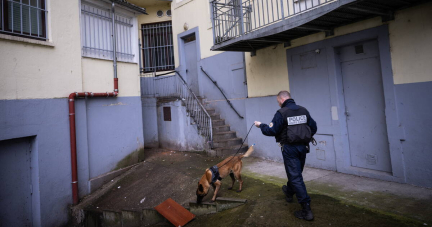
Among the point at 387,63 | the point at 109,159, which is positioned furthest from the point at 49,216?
the point at 387,63

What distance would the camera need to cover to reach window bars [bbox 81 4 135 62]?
664 centimetres

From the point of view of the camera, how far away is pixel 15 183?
5238mm

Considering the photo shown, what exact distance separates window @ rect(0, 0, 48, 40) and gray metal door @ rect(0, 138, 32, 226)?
2.28m

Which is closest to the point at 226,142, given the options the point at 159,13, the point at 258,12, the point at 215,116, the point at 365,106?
the point at 215,116

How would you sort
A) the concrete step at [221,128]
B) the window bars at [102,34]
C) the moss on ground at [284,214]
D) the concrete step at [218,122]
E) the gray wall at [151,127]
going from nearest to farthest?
the moss on ground at [284,214] < the window bars at [102,34] < the concrete step at [221,128] < the concrete step at [218,122] < the gray wall at [151,127]

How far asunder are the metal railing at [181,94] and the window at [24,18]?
4.64 meters

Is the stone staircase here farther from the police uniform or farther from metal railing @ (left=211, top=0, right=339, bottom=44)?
the police uniform

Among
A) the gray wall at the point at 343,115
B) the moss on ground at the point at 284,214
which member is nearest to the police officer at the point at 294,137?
the moss on ground at the point at 284,214

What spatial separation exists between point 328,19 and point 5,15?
6.49 metres

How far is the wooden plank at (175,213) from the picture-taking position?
15.0 ft

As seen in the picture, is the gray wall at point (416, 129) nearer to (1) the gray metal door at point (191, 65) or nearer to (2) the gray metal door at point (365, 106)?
(2) the gray metal door at point (365, 106)

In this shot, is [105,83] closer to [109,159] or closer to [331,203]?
[109,159]

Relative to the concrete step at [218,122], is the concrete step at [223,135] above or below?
below

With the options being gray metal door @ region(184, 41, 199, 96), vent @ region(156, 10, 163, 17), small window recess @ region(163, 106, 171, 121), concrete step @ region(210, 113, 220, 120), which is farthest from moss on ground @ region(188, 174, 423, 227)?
vent @ region(156, 10, 163, 17)
